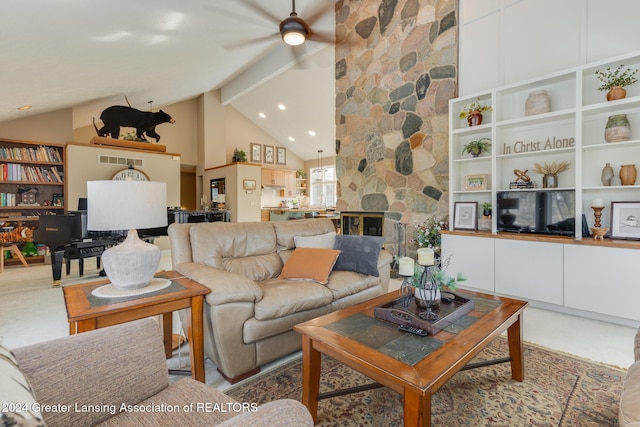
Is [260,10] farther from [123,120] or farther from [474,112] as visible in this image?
[123,120]

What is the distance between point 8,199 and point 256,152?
240 inches

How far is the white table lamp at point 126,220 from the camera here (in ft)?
5.15

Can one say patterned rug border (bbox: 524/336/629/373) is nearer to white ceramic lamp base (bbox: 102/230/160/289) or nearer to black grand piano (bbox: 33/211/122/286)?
white ceramic lamp base (bbox: 102/230/160/289)

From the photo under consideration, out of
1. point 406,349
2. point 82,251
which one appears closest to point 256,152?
point 82,251

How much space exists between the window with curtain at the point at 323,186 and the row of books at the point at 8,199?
7791 millimetres

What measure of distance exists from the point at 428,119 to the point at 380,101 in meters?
0.92

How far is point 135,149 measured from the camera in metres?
6.68

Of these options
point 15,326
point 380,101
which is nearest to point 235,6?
point 380,101

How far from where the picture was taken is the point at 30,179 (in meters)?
5.59

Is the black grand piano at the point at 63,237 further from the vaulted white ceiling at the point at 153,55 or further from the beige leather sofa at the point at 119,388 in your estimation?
the beige leather sofa at the point at 119,388

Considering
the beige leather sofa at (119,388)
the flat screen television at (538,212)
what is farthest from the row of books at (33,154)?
the flat screen television at (538,212)

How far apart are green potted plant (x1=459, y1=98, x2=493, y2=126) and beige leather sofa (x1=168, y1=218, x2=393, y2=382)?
2.10 meters

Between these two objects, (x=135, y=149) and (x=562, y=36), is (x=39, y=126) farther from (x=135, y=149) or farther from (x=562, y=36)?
(x=562, y=36)

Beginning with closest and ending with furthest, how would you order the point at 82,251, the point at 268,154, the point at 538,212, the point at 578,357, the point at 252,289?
the point at 252,289 → the point at 578,357 → the point at 538,212 → the point at 82,251 → the point at 268,154
